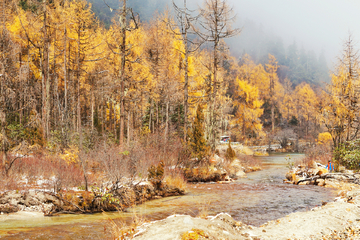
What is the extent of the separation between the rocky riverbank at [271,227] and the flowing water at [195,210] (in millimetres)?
679

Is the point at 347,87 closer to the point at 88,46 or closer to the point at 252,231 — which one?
the point at 252,231

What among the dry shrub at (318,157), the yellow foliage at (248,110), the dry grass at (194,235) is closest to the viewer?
the dry grass at (194,235)

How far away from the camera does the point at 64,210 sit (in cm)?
744

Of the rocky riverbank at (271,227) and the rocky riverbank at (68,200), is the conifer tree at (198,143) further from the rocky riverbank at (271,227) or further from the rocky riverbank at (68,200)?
the rocky riverbank at (271,227)

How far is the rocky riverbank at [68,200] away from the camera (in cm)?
711

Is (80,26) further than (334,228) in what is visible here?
Yes

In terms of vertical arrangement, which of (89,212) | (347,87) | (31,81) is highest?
(31,81)

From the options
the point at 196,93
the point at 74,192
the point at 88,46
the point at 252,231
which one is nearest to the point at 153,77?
the point at 196,93

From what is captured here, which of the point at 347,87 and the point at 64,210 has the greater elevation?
the point at 347,87

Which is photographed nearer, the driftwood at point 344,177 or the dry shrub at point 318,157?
the driftwood at point 344,177

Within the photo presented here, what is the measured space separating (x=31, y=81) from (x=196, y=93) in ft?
52.5

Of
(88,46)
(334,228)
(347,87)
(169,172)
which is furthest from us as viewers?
(88,46)

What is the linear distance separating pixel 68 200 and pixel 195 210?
A: 391 cm

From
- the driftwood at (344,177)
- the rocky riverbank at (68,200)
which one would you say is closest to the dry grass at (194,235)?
the rocky riverbank at (68,200)
